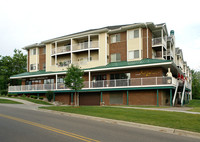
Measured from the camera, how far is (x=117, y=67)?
26062 millimetres

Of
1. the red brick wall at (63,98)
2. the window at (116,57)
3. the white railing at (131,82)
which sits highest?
the window at (116,57)

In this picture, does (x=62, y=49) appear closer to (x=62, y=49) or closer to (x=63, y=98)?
(x=62, y=49)

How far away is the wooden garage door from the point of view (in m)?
29.7

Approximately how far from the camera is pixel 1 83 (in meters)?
54.4

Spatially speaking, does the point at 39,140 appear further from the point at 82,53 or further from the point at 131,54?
Result: the point at 82,53

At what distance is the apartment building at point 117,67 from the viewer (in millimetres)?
24844

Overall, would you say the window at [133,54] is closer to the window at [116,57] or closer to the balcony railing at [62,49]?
the window at [116,57]

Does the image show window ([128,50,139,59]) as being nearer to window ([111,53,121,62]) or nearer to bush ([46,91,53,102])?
window ([111,53,121,62])

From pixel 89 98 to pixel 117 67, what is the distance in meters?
7.37

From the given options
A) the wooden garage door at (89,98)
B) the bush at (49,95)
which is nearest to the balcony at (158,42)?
the wooden garage door at (89,98)

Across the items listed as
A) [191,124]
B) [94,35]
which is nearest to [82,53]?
[94,35]

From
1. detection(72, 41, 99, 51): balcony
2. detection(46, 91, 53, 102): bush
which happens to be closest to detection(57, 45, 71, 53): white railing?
detection(72, 41, 99, 51): balcony

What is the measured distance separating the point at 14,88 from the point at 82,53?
14.2 metres

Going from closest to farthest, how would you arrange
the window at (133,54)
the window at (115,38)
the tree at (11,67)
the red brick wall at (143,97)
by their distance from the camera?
the red brick wall at (143,97)
the window at (133,54)
the window at (115,38)
the tree at (11,67)
